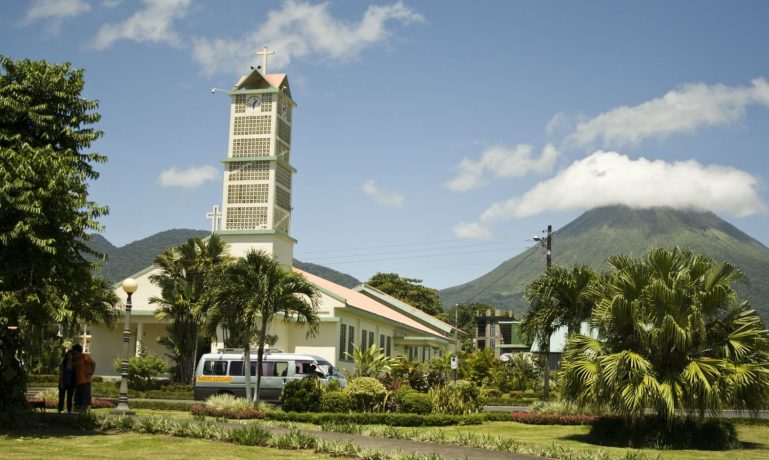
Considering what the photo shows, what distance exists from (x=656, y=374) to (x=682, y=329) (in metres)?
1.20

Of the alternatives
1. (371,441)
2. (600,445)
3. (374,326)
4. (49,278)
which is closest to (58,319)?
(49,278)

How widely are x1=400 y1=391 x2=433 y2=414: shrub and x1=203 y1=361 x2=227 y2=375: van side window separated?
9774mm

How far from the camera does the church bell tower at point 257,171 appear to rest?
155ft

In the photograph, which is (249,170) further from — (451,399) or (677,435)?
(677,435)

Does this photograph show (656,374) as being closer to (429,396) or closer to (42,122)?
(429,396)

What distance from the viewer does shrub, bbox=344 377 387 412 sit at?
2636cm

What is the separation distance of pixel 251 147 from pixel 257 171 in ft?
4.61

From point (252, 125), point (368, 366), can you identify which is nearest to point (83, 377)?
point (368, 366)

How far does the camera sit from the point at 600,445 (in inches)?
753

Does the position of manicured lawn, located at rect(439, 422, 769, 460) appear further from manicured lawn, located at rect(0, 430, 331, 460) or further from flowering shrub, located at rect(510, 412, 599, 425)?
manicured lawn, located at rect(0, 430, 331, 460)

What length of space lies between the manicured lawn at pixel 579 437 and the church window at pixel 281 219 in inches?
952

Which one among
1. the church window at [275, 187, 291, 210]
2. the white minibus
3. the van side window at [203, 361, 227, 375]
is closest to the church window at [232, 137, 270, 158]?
the church window at [275, 187, 291, 210]

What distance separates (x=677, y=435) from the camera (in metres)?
18.7

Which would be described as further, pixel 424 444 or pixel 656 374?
pixel 656 374
